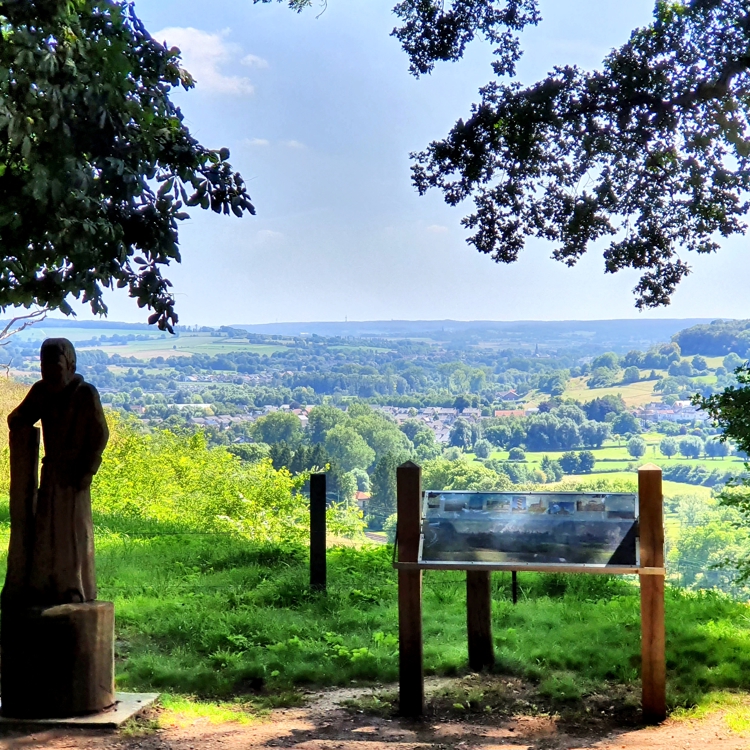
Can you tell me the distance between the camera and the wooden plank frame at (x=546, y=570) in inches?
204

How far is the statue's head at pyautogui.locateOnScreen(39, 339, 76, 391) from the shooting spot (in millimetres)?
5156

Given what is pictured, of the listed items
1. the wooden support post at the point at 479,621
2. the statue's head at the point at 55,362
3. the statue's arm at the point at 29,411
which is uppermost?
the statue's head at the point at 55,362

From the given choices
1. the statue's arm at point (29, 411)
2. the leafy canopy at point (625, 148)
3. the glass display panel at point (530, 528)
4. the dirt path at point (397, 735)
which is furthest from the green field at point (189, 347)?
the dirt path at point (397, 735)

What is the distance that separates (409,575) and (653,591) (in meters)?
1.41

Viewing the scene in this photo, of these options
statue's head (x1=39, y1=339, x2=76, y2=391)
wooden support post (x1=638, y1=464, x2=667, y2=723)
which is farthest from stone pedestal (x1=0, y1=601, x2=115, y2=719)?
wooden support post (x1=638, y1=464, x2=667, y2=723)

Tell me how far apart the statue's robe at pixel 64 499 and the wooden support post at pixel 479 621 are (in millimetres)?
2577

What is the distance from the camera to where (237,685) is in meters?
6.11

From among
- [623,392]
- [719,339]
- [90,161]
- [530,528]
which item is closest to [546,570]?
[530,528]

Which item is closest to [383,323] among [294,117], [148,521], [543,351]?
[543,351]

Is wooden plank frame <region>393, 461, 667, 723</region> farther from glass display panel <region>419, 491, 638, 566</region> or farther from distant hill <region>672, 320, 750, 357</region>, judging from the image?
distant hill <region>672, 320, 750, 357</region>

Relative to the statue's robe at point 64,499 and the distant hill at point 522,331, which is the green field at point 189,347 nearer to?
the distant hill at point 522,331

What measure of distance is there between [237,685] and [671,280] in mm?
5981

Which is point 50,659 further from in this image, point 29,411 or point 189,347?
point 189,347

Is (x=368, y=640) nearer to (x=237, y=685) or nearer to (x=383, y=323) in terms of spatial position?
(x=237, y=685)
